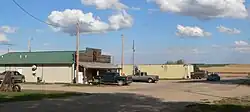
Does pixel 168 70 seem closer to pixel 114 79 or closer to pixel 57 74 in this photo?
pixel 57 74

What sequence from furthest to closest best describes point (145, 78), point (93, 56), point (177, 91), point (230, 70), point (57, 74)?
point (230, 70) < point (145, 78) < point (93, 56) < point (57, 74) < point (177, 91)

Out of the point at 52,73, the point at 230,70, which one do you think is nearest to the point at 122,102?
the point at 52,73

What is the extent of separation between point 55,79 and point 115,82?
31.5 ft

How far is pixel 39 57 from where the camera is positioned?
6256 centimetres

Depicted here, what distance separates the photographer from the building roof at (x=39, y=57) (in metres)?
58.4

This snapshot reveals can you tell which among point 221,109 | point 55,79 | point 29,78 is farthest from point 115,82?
point 221,109

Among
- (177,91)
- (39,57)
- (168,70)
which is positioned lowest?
(177,91)

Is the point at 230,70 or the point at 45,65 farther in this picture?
the point at 230,70

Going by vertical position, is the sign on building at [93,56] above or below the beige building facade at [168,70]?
above

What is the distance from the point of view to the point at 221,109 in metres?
19.5

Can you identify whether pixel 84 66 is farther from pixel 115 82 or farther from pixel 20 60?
pixel 20 60

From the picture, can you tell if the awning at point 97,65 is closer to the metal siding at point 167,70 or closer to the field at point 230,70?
the metal siding at point 167,70

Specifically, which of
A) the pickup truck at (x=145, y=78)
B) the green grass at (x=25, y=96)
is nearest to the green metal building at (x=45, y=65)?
the pickup truck at (x=145, y=78)

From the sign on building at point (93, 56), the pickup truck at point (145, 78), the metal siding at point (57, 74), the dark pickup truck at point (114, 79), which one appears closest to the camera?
the dark pickup truck at point (114, 79)
